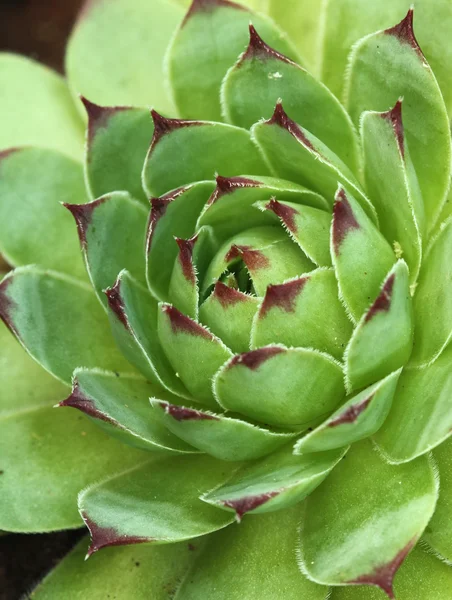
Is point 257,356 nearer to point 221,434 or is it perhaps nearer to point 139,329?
point 221,434

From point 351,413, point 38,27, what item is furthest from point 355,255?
point 38,27

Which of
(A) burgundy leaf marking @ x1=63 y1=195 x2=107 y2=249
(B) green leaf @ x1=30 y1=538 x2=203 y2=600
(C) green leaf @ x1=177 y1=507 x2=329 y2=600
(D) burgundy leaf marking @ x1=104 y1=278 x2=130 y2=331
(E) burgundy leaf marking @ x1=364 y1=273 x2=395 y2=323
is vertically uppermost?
(E) burgundy leaf marking @ x1=364 y1=273 x2=395 y2=323

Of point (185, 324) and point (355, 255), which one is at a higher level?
point (355, 255)

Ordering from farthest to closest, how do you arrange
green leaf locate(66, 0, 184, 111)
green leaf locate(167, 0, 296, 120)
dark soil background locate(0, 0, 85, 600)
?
1. dark soil background locate(0, 0, 85, 600)
2. green leaf locate(66, 0, 184, 111)
3. green leaf locate(167, 0, 296, 120)

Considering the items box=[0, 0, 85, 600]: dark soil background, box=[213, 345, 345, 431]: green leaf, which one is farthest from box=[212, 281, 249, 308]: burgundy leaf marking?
box=[0, 0, 85, 600]: dark soil background

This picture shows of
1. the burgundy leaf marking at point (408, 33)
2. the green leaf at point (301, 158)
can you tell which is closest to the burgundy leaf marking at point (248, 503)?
the green leaf at point (301, 158)

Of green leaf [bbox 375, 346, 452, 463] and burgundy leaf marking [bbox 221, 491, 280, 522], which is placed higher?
green leaf [bbox 375, 346, 452, 463]

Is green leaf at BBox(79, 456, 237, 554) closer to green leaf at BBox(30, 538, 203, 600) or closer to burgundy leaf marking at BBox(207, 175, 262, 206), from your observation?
green leaf at BBox(30, 538, 203, 600)
